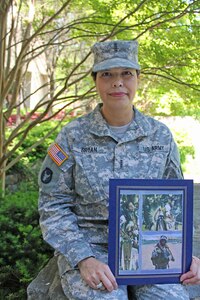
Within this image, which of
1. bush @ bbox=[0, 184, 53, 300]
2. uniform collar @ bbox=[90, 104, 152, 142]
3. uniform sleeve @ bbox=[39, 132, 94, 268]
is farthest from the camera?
bush @ bbox=[0, 184, 53, 300]

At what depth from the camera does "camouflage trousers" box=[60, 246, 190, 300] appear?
180 centimetres

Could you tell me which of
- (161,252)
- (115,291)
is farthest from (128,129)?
(115,291)

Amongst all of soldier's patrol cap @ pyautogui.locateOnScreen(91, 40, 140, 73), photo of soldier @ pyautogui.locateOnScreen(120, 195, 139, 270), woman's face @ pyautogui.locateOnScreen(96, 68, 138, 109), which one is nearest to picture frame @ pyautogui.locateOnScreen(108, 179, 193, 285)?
photo of soldier @ pyautogui.locateOnScreen(120, 195, 139, 270)

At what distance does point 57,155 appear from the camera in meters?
Answer: 2.04

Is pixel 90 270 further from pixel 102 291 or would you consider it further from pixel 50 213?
pixel 50 213

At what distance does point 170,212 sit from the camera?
182 centimetres

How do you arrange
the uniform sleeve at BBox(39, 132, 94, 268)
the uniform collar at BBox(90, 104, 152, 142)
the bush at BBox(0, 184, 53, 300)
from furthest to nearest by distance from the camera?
the bush at BBox(0, 184, 53, 300) → the uniform collar at BBox(90, 104, 152, 142) → the uniform sleeve at BBox(39, 132, 94, 268)

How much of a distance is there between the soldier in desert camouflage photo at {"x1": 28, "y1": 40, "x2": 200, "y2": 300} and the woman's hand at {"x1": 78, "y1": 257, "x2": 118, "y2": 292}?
0.07 meters

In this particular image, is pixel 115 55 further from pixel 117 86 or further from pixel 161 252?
pixel 161 252

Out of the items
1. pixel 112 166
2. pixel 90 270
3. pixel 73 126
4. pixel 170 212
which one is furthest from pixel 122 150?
pixel 90 270

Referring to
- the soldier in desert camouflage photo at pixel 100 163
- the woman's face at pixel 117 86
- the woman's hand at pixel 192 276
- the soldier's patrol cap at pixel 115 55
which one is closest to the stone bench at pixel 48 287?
the soldier in desert camouflage photo at pixel 100 163

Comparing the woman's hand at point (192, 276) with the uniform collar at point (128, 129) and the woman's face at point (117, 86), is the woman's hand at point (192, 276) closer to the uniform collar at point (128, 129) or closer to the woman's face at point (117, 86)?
the uniform collar at point (128, 129)

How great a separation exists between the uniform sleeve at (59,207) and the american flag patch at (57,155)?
0.01 m

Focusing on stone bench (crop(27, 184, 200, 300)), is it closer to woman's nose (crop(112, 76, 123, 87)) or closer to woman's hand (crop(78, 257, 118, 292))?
woman's hand (crop(78, 257, 118, 292))
